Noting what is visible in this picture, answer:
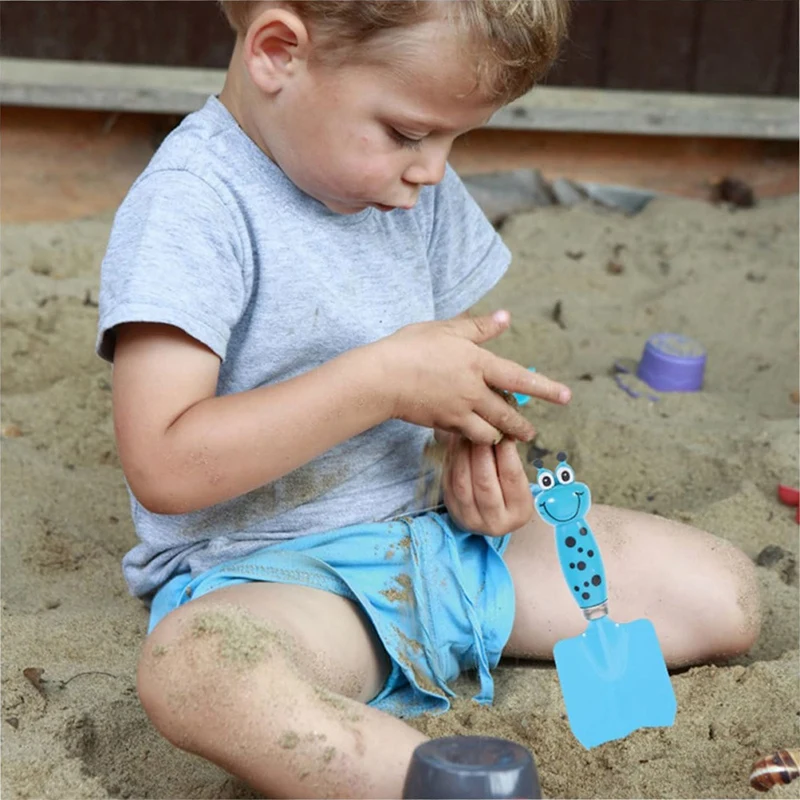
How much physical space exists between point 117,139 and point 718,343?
1406 mm

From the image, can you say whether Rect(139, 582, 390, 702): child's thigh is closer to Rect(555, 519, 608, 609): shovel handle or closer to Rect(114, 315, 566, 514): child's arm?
Rect(114, 315, 566, 514): child's arm

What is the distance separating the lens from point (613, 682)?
1269 millimetres

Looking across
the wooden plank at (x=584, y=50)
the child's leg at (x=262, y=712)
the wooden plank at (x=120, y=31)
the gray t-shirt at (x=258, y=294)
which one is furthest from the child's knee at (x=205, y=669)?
the wooden plank at (x=584, y=50)

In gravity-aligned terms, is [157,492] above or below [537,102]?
above

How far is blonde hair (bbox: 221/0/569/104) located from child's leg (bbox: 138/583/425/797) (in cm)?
55

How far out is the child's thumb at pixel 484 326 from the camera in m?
1.30

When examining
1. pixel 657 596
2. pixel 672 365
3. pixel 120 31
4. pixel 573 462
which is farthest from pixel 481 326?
pixel 120 31

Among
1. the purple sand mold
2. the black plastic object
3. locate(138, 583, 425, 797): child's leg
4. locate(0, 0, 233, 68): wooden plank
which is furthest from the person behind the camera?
locate(0, 0, 233, 68): wooden plank

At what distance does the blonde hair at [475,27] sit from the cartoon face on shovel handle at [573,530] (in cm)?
38

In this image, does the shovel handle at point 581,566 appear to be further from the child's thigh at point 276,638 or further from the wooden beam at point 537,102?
the wooden beam at point 537,102

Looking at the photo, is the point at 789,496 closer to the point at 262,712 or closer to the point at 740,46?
the point at 262,712

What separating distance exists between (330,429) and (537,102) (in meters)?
1.96

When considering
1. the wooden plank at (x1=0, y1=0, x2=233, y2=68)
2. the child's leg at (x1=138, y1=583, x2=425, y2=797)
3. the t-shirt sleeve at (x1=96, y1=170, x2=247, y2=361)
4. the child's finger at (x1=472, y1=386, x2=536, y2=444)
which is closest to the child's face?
the t-shirt sleeve at (x1=96, y1=170, x2=247, y2=361)

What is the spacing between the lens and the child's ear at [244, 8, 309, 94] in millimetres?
1234
